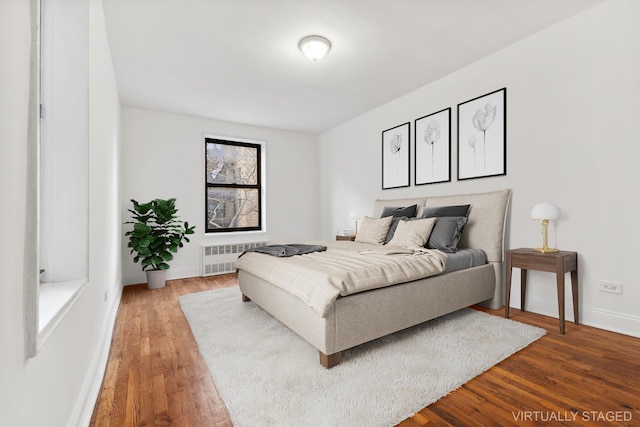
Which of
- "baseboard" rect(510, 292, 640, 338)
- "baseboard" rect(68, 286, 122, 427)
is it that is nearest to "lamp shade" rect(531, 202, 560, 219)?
"baseboard" rect(510, 292, 640, 338)

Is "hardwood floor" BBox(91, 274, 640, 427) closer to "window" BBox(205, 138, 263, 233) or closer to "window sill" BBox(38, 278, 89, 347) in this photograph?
"window sill" BBox(38, 278, 89, 347)

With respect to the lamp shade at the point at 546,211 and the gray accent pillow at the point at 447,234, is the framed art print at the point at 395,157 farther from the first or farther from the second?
the lamp shade at the point at 546,211

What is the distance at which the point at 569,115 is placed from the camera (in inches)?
103

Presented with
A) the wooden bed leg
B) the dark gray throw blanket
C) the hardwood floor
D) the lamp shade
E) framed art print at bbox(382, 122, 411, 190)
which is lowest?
the hardwood floor

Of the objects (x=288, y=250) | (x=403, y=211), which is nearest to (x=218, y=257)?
(x=288, y=250)

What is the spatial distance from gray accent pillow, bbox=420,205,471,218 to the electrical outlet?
1.18 meters

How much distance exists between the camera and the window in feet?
16.9

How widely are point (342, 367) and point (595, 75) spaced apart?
3.04 meters

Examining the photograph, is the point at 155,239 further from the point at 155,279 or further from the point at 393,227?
the point at 393,227

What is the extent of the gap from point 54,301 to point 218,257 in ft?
12.1

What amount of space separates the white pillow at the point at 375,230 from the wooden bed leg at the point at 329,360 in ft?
6.17

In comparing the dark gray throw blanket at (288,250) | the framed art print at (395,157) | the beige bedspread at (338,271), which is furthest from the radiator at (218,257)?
the framed art print at (395,157)

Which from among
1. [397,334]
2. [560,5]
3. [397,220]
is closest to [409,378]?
[397,334]

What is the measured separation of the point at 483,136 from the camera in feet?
10.6
